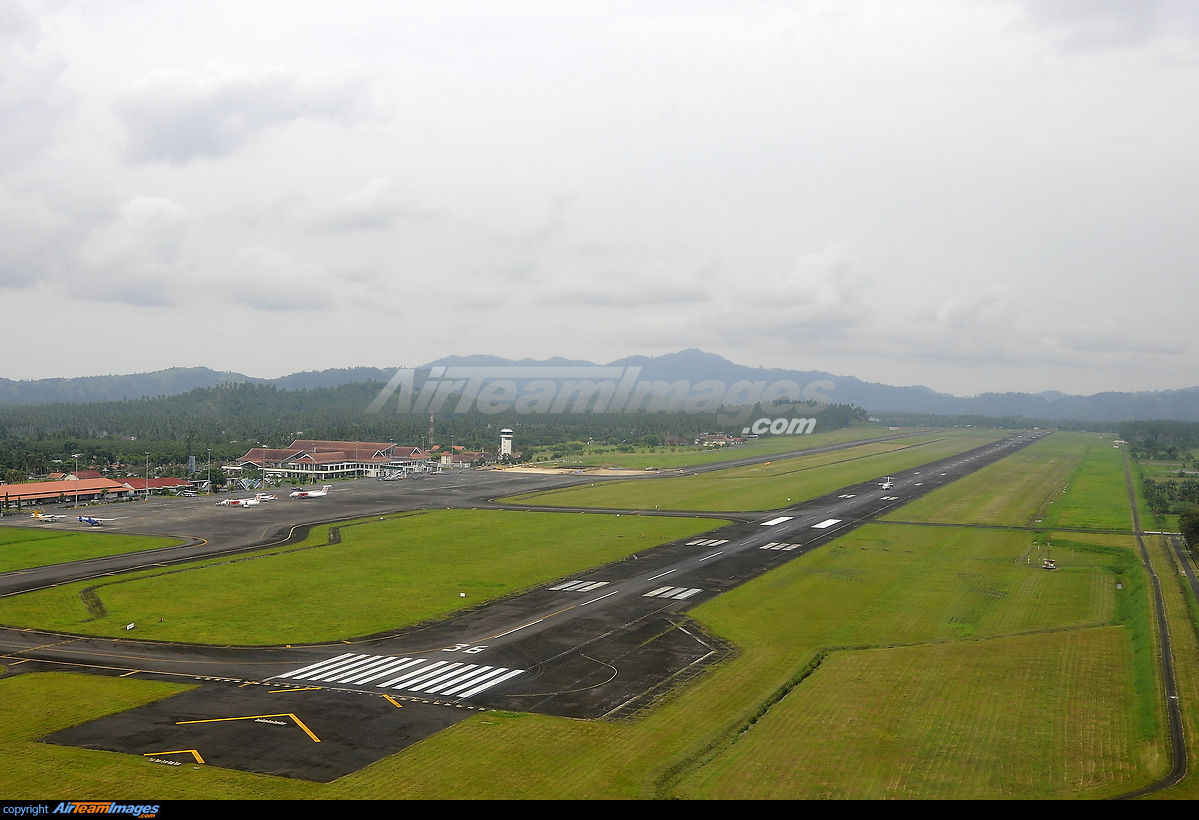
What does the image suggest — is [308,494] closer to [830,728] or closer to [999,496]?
[830,728]

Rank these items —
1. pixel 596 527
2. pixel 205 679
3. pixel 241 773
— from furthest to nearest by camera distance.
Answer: pixel 596 527
pixel 205 679
pixel 241 773

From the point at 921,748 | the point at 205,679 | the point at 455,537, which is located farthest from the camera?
the point at 455,537

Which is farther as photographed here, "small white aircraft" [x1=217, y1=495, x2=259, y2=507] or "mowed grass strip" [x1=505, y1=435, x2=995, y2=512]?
"mowed grass strip" [x1=505, y1=435, x2=995, y2=512]

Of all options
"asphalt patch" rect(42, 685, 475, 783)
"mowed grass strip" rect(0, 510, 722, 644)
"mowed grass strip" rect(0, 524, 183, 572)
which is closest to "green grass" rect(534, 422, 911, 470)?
"mowed grass strip" rect(0, 510, 722, 644)

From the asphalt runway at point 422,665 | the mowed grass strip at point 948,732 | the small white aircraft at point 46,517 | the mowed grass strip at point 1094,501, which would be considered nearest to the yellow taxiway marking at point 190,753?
the asphalt runway at point 422,665

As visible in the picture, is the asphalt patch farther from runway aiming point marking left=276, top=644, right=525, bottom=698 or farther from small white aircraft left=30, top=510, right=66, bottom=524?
small white aircraft left=30, top=510, right=66, bottom=524

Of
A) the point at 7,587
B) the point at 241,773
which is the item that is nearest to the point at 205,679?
the point at 241,773

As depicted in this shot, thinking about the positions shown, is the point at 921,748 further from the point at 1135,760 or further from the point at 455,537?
the point at 455,537

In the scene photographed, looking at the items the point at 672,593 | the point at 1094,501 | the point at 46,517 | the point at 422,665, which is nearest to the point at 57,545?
the point at 46,517
